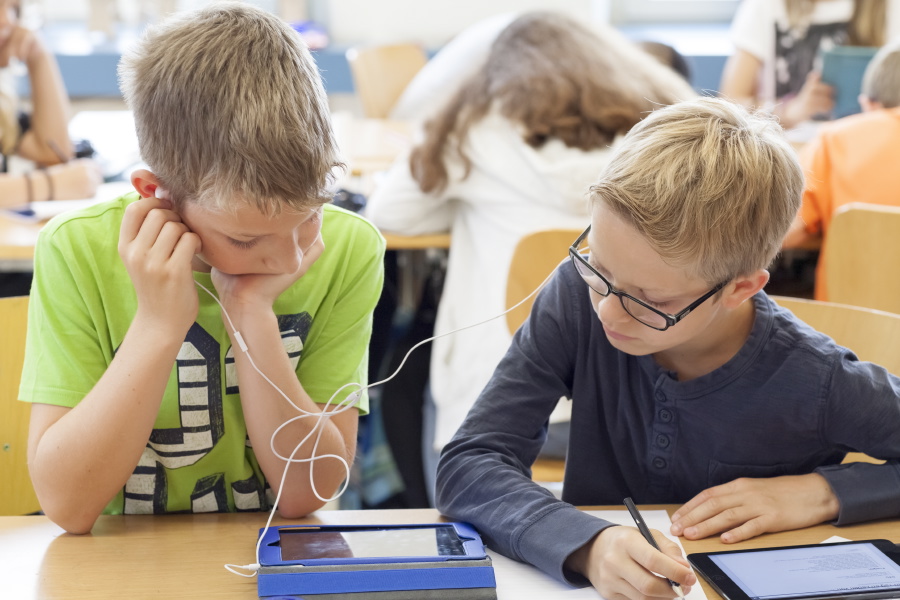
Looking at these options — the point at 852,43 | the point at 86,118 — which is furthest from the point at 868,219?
the point at 86,118

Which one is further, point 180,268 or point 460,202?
point 460,202

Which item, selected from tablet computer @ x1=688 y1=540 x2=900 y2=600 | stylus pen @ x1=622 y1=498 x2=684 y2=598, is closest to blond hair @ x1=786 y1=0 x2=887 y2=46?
tablet computer @ x1=688 y1=540 x2=900 y2=600

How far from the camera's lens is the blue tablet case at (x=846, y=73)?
9.39 feet

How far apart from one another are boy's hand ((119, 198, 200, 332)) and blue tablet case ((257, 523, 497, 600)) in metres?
0.29

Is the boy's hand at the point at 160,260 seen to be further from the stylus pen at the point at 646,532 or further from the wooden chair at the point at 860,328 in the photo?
the wooden chair at the point at 860,328

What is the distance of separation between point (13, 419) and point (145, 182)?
0.46 meters

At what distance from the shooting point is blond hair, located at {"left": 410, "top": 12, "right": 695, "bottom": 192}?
204 centimetres

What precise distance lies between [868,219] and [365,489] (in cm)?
127

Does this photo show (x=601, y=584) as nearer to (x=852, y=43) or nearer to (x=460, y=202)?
(x=460, y=202)

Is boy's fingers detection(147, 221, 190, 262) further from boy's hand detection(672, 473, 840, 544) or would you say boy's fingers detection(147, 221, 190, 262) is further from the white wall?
the white wall

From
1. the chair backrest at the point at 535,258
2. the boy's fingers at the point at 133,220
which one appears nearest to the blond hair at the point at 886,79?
the chair backrest at the point at 535,258

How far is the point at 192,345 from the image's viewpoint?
3.78 feet

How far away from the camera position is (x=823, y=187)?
2420mm

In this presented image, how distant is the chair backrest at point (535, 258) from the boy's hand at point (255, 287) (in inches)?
25.1
